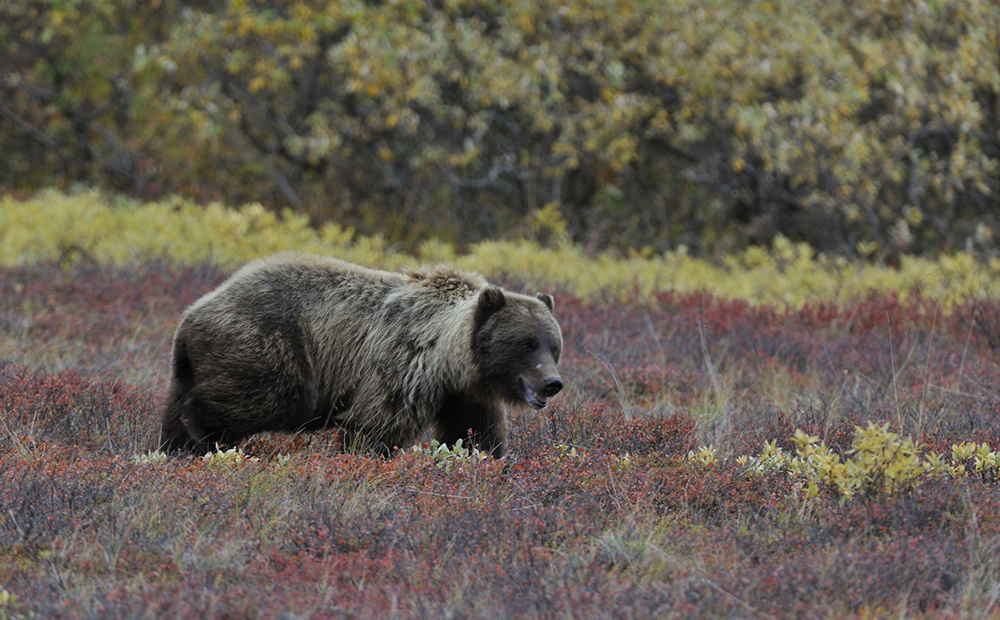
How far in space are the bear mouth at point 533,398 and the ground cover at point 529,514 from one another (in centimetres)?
26

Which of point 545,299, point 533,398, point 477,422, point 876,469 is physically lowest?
point 477,422

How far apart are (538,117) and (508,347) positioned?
33.9ft

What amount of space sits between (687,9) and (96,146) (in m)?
10.4

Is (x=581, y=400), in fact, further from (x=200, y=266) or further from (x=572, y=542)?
(x=200, y=266)

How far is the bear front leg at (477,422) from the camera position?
17.9 feet

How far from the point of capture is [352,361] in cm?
550

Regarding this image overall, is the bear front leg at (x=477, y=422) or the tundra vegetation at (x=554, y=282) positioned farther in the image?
the bear front leg at (x=477, y=422)


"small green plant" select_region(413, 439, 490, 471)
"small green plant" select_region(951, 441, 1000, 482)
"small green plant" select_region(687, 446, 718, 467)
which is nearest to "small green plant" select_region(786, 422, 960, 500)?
"small green plant" select_region(951, 441, 1000, 482)

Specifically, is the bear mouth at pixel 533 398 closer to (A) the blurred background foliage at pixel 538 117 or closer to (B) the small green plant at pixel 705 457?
(B) the small green plant at pixel 705 457

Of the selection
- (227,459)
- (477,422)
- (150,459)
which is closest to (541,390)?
(477,422)

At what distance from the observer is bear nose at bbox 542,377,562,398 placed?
5.13 m

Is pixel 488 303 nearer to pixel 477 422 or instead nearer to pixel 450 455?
pixel 477 422

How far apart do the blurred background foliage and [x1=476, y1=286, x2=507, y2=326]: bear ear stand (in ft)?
28.1

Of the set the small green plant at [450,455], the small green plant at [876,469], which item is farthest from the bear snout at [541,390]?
the small green plant at [876,469]
